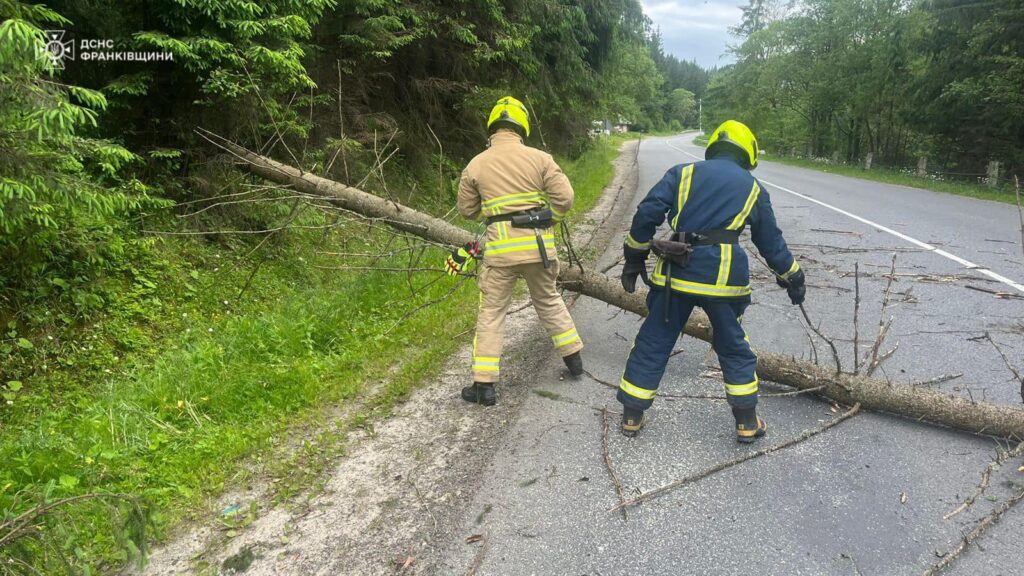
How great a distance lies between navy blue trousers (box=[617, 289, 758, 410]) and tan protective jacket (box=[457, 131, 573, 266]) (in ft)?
2.97

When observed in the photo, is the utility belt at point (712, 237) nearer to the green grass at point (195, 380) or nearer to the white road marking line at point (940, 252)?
the green grass at point (195, 380)

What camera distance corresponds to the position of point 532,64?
9.95 m

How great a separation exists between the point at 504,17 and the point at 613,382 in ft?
23.9

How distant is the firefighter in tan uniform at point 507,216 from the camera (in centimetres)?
368

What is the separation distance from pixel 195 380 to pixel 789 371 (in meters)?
3.87

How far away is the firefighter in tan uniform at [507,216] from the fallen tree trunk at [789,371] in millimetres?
810

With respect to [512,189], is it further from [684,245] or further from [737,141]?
[737,141]

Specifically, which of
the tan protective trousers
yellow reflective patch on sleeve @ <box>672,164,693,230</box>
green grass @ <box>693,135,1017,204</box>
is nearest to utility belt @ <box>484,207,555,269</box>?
the tan protective trousers

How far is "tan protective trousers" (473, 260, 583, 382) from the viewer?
3674mm

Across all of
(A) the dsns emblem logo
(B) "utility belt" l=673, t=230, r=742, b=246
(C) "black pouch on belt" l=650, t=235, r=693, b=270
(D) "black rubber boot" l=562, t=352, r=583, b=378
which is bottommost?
(D) "black rubber boot" l=562, t=352, r=583, b=378

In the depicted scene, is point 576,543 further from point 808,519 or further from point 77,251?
point 77,251

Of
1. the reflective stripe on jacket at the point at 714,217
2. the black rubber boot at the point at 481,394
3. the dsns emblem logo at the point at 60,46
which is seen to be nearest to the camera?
the reflective stripe on jacket at the point at 714,217

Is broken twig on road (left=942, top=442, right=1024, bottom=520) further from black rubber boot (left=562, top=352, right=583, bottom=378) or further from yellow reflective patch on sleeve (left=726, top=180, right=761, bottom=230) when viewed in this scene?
black rubber boot (left=562, top=352, right=583, bottom=378)

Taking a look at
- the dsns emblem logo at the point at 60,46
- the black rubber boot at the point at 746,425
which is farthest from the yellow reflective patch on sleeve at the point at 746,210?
the dsns emblem logo at the point at 60,46
